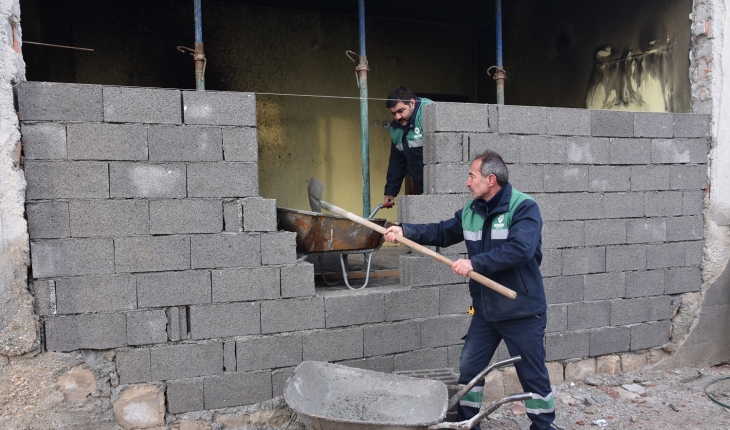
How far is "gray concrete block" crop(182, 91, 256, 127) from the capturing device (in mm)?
3811

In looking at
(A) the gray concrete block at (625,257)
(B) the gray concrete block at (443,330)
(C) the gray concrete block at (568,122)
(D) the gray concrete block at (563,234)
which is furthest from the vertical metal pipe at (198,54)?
(A) the gray concrete block at (625,257)

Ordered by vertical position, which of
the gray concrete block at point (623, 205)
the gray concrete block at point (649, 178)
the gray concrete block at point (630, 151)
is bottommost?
the gray concrete block at point (623, 205)

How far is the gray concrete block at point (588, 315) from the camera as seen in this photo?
505 cm

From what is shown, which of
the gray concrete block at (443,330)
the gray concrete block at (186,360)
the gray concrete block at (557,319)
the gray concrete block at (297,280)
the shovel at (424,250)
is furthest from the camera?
the gray concrete block at (557,319)

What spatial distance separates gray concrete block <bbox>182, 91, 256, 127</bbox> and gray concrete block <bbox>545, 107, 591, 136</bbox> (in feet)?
8.59

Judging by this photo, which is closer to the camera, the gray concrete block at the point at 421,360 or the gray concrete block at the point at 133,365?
the gray concrete block at the point at 133,365

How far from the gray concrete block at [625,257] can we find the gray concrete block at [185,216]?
359cm

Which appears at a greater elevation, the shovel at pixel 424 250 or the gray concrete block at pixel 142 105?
the gray concrete block at pixel 142 105

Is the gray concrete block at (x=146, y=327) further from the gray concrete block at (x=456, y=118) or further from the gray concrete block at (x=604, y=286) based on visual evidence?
the gray concrete block at (x=604, y=286)

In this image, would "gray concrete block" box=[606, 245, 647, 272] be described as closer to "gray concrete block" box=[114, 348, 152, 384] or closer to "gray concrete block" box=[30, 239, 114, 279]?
"gray concrete block" box=[114, 348, 152, 384]

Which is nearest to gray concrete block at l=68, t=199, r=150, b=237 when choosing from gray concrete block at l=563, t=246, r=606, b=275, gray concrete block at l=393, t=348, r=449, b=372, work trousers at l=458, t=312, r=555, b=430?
gray concrete block at l=393, t=348, r=449, b=372

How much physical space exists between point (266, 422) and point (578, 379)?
2.98 metres

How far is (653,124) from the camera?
5.23m

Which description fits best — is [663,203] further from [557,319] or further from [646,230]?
[557,319]
